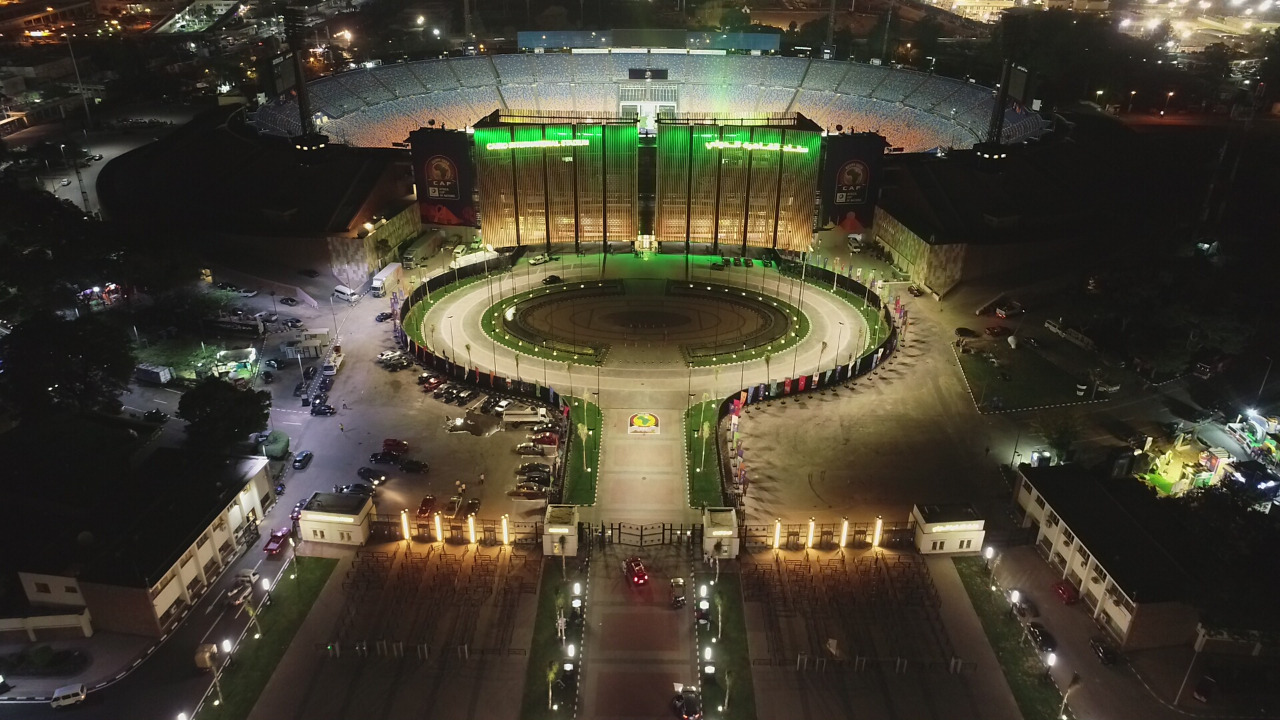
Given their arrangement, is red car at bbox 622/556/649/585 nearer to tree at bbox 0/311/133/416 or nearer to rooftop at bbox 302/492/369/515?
rooftop at bbox 302/492/369/515

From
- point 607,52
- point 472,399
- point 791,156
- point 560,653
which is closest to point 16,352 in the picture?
point 472,399

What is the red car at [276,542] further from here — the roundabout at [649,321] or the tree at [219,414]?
the roundabout at [649,321]

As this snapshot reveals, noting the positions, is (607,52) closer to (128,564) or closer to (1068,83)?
(1068,83)

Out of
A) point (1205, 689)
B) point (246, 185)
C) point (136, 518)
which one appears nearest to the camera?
point (1205, 689)

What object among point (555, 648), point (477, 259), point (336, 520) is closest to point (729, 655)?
point (555, 648)

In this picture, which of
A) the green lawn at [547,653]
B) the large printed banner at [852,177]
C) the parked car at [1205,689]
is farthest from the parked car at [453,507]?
the large printed banner at [852,177]

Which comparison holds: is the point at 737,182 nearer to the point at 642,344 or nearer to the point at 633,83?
the point at 642,344
